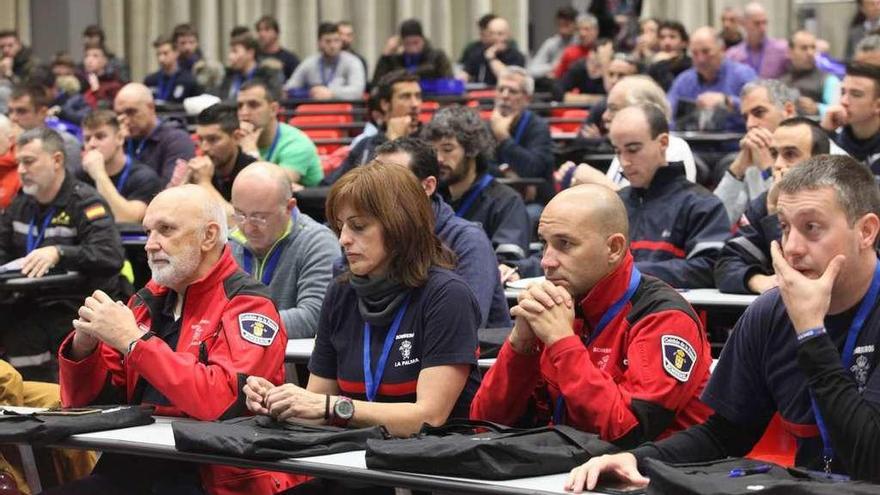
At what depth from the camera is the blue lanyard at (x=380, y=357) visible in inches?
164

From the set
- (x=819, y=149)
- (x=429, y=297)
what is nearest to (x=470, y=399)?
(x=429, y=297)

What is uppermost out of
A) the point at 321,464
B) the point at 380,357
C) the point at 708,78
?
the point at 708,78

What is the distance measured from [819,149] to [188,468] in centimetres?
301

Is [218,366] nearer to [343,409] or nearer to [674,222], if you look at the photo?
[343,409]

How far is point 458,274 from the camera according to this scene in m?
5.03

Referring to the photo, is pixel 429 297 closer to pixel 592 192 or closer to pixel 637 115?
pixel 592 192

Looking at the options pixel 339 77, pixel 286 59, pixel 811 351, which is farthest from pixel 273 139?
pixel 286 59

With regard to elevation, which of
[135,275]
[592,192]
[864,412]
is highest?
[592,192]

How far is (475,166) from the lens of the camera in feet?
22.9

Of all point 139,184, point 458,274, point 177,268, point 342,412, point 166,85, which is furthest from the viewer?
point 166,85

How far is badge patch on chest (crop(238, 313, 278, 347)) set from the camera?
4320 millimetres

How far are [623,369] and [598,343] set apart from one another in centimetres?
9

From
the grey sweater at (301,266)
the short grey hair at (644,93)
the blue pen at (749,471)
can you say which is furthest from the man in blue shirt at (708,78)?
the blue pen at (749,471)

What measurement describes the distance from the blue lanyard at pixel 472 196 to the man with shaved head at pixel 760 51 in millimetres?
7082
